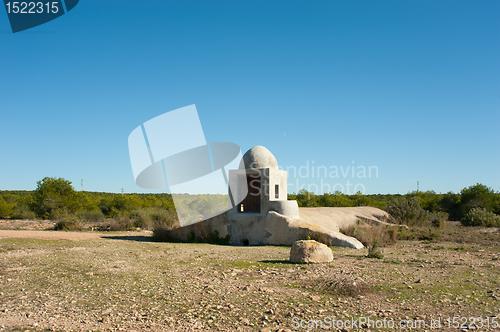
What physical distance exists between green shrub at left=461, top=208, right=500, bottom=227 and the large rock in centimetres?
1428

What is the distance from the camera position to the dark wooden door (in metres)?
13.7

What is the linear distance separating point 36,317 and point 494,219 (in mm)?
20792

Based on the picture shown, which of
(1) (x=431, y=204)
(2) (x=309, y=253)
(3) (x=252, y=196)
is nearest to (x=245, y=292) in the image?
(2) (x=309, y=253)

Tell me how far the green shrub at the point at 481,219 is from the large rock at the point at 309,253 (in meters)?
14.3

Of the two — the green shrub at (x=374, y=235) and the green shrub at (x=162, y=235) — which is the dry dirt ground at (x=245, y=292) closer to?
the green shrub at (x=374, y=235)

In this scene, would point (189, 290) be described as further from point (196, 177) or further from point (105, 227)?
point (105, 227)

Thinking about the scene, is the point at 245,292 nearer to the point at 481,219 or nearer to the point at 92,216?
the point at 481,219

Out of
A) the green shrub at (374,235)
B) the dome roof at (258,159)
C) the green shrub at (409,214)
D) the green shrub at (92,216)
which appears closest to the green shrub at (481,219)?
the green shrub at (409,214)

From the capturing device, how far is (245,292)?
5828mm

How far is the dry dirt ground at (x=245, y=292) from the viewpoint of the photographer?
177 inches

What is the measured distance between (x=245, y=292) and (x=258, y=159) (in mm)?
8167

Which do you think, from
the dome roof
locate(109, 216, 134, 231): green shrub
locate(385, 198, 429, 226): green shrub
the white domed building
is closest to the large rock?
the white domed building

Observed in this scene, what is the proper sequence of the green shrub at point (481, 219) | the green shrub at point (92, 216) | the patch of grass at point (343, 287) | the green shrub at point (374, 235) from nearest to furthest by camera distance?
1. the patch of grass at point (343, 287)
2. the green shrub at point (374, 235)
3. the green shrub at point (481, 219)
4. the green shrub at point (92, 216)

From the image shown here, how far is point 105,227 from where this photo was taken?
1969cm
